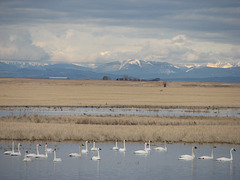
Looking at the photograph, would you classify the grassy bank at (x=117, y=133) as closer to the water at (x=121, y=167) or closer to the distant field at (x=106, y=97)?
the water at (x=121, y=167)

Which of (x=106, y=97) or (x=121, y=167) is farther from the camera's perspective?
(x=106, y=97)

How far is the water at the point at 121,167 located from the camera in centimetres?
2338

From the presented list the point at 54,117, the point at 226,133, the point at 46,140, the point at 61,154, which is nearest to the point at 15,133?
the point at 46,140

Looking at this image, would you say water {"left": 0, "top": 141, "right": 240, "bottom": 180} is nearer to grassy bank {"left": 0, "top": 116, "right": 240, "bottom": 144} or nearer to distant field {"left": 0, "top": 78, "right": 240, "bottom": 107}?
grassy bank {"left": 0, "top": 116, "right": 240, "bottom": 144}

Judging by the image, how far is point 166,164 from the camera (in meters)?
26.6

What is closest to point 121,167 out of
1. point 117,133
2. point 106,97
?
point 117,133

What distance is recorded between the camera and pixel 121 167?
25500mm

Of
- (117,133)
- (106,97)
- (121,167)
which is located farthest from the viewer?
(106,97)

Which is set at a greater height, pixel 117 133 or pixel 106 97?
pixel 106 97

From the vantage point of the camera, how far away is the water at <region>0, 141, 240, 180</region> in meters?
23.4

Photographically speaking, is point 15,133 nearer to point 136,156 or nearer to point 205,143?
point 136,156

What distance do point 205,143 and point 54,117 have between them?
16570mm

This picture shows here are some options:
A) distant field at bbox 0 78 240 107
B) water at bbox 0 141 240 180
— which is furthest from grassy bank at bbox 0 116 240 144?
distant field at bbox 0 78 240 107

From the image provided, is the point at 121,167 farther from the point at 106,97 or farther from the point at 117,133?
the point at 106,97
